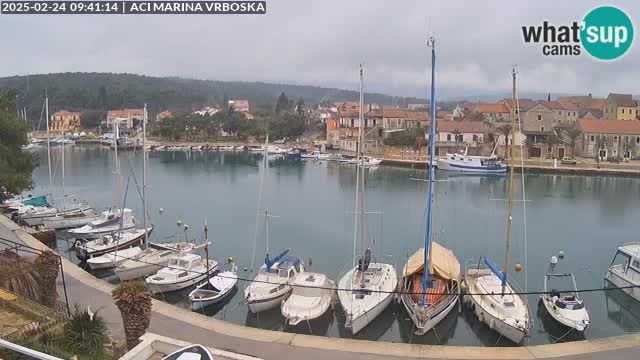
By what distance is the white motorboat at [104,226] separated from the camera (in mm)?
27739

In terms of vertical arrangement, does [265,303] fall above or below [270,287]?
below

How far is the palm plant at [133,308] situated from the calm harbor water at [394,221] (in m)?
7.16

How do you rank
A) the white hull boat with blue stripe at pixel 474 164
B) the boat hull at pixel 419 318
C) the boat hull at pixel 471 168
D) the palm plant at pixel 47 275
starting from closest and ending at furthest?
1. the palm plant at pixel 47 275
2. the boat hull at pixel 419 318
3. the boat hull at pixel 471 168
4. the white hull boat with blue stripe at pixel 474 164

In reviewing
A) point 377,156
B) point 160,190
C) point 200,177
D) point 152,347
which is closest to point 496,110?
point 377,156

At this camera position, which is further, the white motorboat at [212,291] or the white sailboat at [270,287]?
the white motorboat at [212,291]

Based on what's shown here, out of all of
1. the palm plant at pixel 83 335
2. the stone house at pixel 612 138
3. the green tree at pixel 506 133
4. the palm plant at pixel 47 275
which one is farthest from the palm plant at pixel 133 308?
the stone house at pixel 612 138

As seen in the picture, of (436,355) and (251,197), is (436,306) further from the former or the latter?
(251,197)

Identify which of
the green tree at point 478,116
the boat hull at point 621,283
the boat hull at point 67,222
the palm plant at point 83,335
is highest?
the green tree at point 478,116

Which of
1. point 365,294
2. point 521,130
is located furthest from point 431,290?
point 521,130

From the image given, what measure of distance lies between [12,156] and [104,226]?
628 centimetres

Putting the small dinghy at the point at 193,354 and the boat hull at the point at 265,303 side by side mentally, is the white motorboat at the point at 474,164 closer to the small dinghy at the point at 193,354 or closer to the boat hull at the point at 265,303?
the boat hull at the point at 265,303

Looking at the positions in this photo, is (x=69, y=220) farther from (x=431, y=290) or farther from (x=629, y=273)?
(x=629, y=273)

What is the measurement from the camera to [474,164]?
2598 inches

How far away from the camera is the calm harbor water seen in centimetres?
1841
